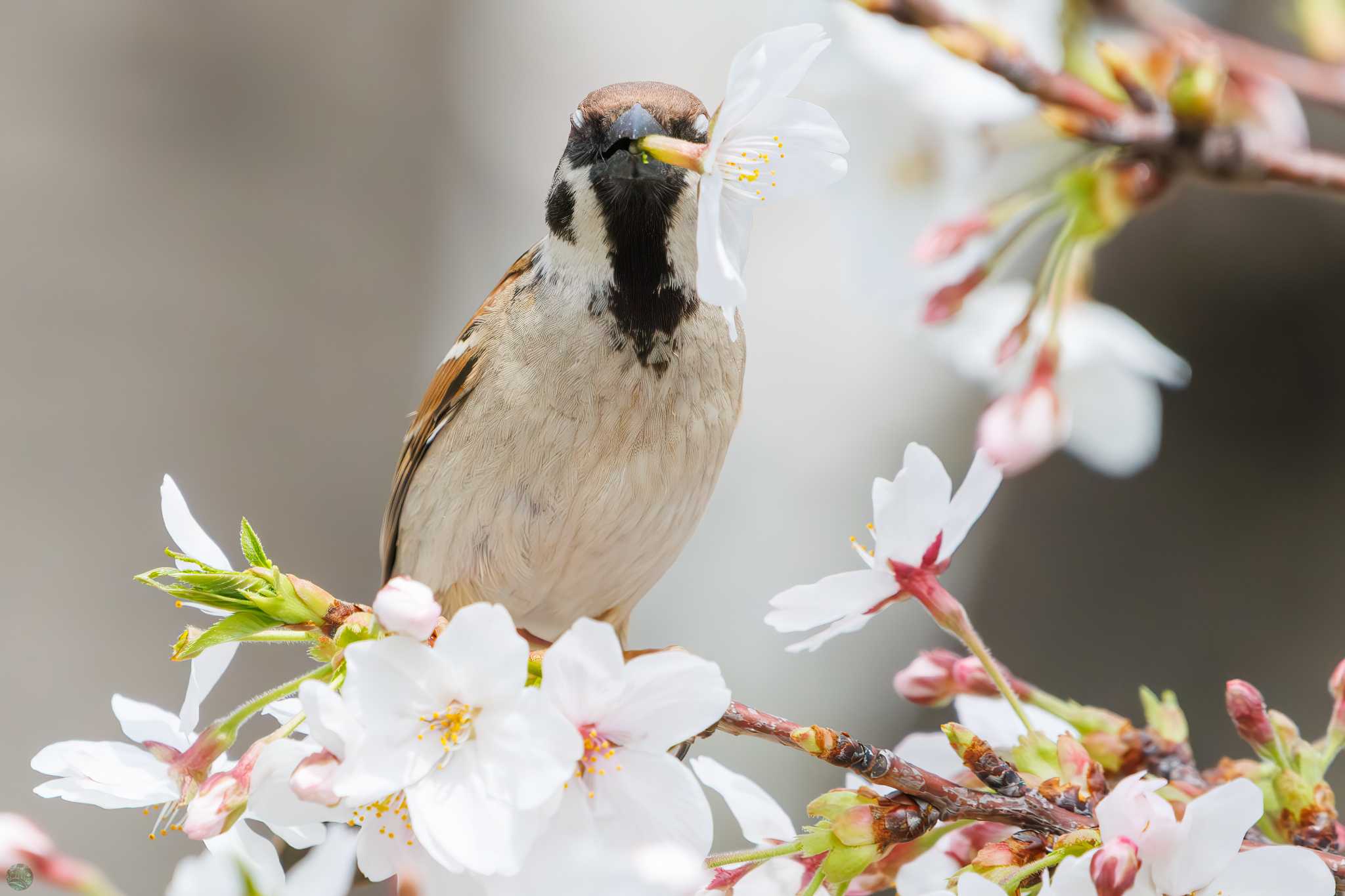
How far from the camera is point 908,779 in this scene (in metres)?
0.77

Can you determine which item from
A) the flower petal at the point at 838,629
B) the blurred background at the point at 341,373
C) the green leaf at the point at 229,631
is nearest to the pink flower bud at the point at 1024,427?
the flower petal at the point at 838,629

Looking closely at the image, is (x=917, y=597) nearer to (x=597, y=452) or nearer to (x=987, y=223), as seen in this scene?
(x=987, y=223)

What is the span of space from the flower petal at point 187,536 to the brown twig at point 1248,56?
2.76ft

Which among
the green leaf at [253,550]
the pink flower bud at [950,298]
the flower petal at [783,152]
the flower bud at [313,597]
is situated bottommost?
the flower bud at [313,597]

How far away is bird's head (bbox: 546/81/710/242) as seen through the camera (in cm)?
116

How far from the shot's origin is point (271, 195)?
3635 mm

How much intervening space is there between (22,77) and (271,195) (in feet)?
2.22

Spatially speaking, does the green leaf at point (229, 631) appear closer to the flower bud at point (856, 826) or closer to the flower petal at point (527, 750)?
the flower petal at point (527, 750)

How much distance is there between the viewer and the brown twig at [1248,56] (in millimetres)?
997

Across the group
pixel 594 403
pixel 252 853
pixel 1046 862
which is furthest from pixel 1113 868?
pixel 594 403

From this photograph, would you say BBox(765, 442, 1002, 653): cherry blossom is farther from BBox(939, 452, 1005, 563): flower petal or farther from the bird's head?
the bird's head

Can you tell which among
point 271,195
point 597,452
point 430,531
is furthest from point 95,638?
point 597,452

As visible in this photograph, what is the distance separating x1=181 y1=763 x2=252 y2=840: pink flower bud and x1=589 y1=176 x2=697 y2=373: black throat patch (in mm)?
746

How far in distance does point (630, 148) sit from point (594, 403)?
308 millimetres
